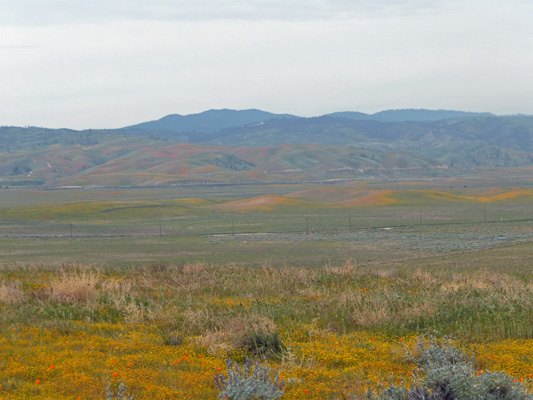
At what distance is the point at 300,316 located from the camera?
9625mm

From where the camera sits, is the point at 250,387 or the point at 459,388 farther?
the point at 250,387

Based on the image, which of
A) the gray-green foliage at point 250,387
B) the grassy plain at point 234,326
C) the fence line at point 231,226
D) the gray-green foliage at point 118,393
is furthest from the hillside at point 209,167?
the gray-green foliage at point 250,387

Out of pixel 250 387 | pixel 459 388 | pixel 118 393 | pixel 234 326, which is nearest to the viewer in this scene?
pixel 459 388

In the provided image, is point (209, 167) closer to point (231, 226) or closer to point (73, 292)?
point (231, 226)

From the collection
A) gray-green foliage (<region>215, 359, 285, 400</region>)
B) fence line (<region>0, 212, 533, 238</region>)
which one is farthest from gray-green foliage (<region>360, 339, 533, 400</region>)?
fence line (<region>0, 212, 533, 238</region>)

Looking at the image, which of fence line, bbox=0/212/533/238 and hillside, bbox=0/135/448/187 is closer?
fence line, bbox=0/212/533/238

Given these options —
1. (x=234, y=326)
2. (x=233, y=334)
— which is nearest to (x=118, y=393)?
(x=233, y=334)

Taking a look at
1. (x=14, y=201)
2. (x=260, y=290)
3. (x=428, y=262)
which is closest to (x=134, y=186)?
(x=14, y=201)

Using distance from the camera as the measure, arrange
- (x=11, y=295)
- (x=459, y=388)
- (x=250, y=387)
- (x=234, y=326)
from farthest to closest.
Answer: (x=11, y=295) → (x=234, y=326) → (x=250, y=387) → (x=459, y=388)

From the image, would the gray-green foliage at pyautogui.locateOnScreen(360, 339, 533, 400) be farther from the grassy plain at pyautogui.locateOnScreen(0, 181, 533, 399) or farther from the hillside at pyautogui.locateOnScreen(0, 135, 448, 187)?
the hillside at pyautogui.locateOnScreen(0, 135, 448, 187)

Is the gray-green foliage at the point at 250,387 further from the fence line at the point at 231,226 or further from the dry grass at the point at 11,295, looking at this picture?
the fence line at the point at 231,226

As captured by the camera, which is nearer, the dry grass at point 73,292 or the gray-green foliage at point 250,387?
the gray-green foliage at point 250,387

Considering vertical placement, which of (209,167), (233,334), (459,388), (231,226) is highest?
(459,388)

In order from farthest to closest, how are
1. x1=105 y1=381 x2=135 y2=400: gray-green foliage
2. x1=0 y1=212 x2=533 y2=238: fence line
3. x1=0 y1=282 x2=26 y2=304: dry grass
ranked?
1. x1=0 y1=212 x2=533 y2=238: fence line
2. x1=0 y1=282 x2=26 y2=304: dry grass
3. x1=105 y1=381 x2=135 y2=400: gray-green foliage
